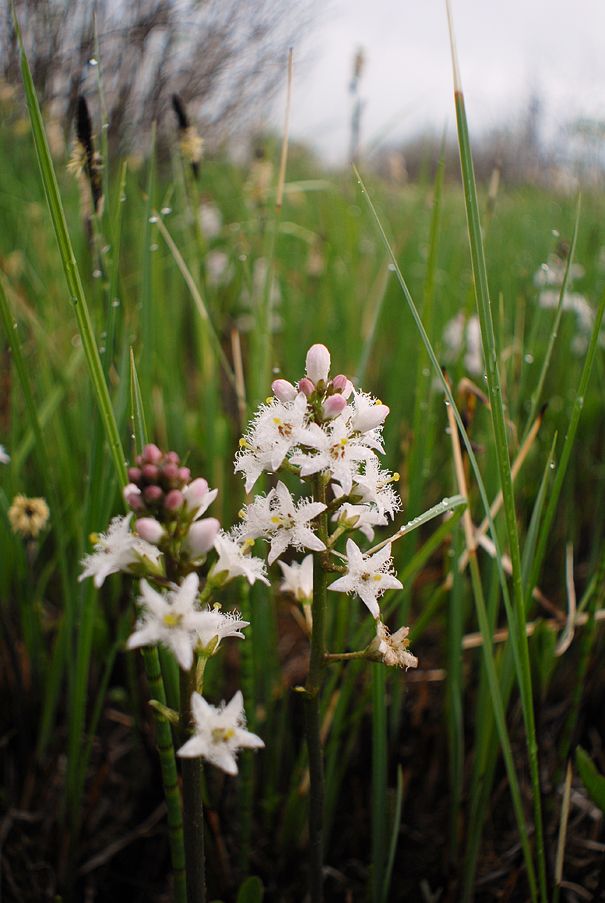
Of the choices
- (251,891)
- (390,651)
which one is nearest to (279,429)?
(390,651)

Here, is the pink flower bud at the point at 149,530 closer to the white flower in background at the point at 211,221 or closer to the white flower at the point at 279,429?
the white flower at the point at 279,429

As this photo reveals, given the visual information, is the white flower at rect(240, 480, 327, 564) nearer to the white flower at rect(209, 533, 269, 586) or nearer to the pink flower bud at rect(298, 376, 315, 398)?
the white flower at rect(209, 533, 269, 586)

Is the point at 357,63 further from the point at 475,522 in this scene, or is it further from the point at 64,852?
the point at 64,852

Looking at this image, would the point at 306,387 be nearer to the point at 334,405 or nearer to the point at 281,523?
the point at 334,405

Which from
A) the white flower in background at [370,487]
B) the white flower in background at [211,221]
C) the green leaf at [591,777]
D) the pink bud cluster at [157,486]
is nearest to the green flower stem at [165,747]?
the pink bud cluster at [157,486]

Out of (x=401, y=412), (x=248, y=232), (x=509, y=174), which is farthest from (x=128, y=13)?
(x=509, y=174)
